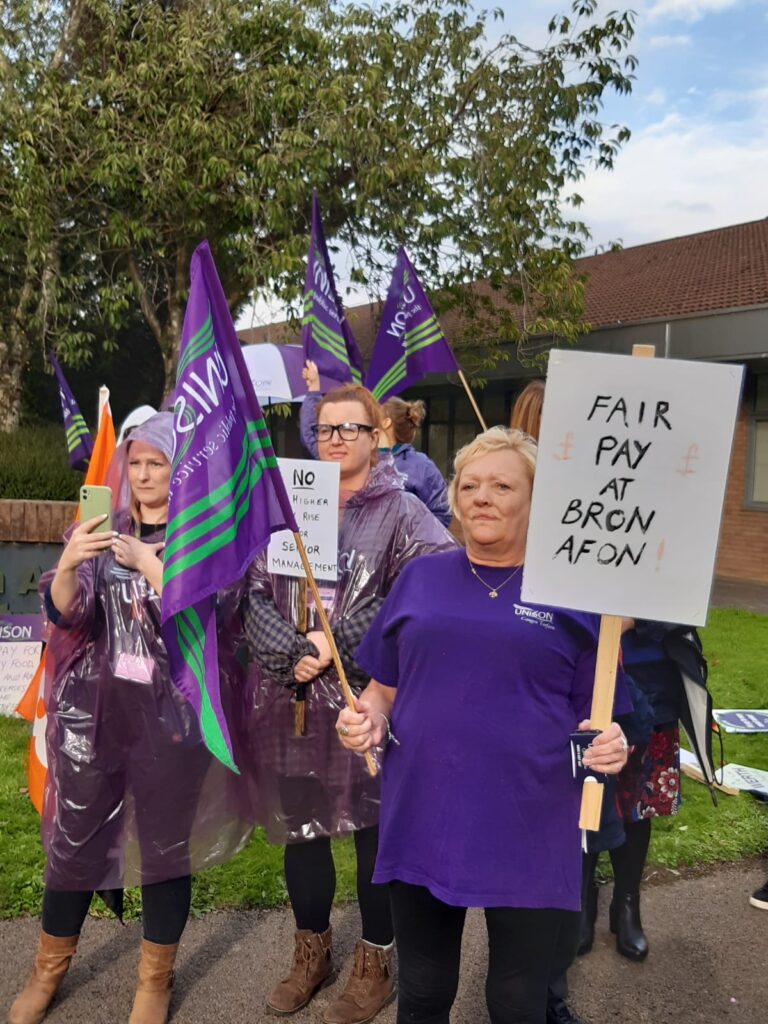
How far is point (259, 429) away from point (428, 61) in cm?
1003

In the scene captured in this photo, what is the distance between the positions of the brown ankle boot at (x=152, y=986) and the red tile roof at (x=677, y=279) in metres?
11.4

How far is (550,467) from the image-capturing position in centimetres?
195

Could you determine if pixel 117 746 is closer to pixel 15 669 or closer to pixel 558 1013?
pixel 558 1013

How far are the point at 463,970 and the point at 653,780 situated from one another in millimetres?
920

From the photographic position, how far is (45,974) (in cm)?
283

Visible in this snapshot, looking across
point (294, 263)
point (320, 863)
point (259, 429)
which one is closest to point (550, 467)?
point (259, 429)

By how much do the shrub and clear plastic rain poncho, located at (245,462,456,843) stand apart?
182 inches

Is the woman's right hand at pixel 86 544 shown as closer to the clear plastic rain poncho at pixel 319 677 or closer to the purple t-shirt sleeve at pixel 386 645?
the clear plastic rain poncho at pixel 319 677

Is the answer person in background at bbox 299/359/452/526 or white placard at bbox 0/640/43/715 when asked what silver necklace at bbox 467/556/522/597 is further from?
white placard at bbox 0/640/43/715

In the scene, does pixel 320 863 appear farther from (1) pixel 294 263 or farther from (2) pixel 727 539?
(2) pixel 727 539

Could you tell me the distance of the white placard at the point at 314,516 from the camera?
286 centimetres

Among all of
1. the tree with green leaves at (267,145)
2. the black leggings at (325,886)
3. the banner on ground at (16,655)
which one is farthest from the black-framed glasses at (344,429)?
the tree with green leaves at (267,145)

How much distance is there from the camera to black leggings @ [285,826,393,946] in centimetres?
295

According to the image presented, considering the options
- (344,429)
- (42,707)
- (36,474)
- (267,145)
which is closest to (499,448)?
(344,429)
